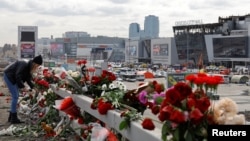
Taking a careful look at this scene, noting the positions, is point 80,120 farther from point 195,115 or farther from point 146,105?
point 195,115

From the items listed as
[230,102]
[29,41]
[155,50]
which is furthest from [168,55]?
[230,102]

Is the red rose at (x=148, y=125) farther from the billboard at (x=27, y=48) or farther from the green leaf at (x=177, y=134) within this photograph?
the billboard at (x=27, y=48)

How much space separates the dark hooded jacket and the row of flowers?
880 mm

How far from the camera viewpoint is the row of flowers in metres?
3.32

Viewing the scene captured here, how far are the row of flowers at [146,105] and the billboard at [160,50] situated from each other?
114674 mm

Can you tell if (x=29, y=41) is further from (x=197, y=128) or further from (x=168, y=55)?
(x=168, y=55)

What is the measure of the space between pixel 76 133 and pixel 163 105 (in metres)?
4.51

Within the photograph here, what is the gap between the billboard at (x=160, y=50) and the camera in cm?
12451

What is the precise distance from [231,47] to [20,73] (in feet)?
306

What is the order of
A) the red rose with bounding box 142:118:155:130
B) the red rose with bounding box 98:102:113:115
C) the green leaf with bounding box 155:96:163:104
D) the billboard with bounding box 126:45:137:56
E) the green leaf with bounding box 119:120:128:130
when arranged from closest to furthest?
the green leaf with bounding box 155:96:163:104 < the red rose with bounding box 142:118:155:130 < the green leaf with bounding box 119:120:128:130 < the red rose with bounding box 98:102:113:115 < the billboard with bounding box 126:45:137:56

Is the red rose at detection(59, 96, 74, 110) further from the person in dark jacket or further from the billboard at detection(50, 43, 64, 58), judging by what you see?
the billboard at detection(50, 43, 64, 58)

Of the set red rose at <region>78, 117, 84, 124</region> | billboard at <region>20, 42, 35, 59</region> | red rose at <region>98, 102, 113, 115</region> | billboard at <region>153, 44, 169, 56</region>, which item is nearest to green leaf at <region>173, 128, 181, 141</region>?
red rose at <region>98, 102, 113, 115</region>

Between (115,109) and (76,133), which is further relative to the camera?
(76,133)

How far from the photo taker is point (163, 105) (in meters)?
3.46
